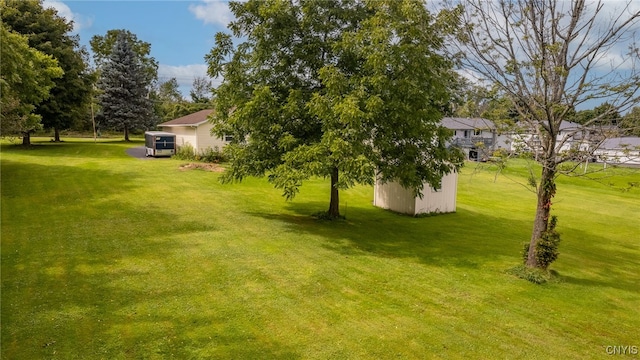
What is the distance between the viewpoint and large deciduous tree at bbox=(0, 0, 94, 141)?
1083 inches

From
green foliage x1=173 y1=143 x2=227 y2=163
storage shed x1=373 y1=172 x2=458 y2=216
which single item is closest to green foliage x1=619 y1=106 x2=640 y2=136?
storage shed x1=373 y1=172 x2=458 y2=216

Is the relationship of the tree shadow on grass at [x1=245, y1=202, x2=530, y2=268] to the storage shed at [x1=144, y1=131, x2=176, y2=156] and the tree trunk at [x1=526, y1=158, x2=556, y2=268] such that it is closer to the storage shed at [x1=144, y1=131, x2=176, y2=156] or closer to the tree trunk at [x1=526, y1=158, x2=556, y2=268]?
the tree trunk at [x1=526, y1=158, x2=556, y2=268]

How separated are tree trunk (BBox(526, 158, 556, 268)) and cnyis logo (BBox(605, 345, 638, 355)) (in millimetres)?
2816

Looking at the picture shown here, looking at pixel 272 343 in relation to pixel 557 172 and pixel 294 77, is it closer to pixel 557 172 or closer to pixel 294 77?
pixel 557 172

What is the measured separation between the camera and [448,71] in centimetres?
1098

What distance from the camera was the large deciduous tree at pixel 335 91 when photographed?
32.9 feet

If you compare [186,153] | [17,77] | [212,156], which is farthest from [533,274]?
[186,153]

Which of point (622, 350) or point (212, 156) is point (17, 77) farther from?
point (622, 350)

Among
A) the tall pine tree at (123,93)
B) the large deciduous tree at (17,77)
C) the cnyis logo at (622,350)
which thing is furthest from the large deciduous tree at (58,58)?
the cnyis logo at (622,350)

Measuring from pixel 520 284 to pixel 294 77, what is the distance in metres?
8.14

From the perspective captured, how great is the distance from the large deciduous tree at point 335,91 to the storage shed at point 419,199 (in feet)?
12.3

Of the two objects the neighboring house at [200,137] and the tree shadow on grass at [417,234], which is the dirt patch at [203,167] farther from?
the tree shadow on grass at [417,234]

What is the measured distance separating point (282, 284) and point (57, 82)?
2978cm

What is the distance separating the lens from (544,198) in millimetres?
8297
